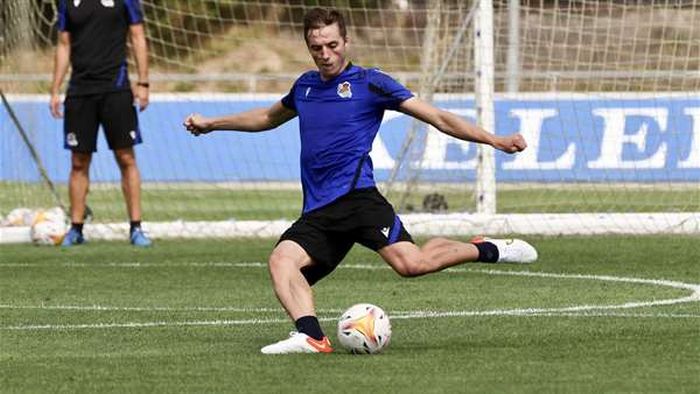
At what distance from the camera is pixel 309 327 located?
26.5 feet

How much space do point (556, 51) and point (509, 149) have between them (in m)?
11.3

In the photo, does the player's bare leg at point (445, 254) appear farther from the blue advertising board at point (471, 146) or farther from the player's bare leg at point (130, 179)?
the blue advertising board at point (471, 146)

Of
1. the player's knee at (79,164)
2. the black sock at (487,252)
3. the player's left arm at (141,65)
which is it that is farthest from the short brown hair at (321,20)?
the player's knee at (79,164)

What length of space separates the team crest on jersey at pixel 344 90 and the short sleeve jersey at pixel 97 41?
6161 millimetres

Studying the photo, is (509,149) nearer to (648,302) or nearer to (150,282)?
(648,302)

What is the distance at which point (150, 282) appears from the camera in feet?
38.4

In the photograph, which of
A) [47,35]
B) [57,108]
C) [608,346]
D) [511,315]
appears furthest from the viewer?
[47,35]

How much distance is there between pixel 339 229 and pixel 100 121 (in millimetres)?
6383

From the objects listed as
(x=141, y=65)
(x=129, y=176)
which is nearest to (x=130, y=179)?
(x=129, y=176)

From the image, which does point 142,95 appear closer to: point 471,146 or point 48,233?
point 48,233

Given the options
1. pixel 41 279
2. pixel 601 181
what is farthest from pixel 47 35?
pixel 41 279

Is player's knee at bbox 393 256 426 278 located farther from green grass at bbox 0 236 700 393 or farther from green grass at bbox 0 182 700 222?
green grass at bbox 0 182 700 222

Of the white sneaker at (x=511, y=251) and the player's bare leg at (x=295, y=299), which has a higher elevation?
the player's bare leg at (x=295, y=299)

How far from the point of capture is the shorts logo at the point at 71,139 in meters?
14.5
